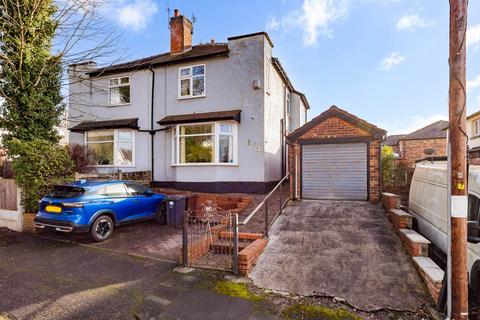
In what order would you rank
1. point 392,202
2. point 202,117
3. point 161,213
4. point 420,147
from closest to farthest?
1. point 392,202
2. point 161,213
3. point 202,117
4. point 420,147

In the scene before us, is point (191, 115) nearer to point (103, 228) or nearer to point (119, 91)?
point (119, 91)

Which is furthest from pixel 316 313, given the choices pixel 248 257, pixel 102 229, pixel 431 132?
pixel 431 132

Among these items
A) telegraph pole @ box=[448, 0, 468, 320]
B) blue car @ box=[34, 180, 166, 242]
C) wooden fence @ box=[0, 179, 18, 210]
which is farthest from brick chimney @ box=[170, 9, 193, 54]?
telegraph pole @ box=[448, 0, 468, 320]

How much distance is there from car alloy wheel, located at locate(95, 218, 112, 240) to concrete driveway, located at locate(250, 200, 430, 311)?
4641 mm

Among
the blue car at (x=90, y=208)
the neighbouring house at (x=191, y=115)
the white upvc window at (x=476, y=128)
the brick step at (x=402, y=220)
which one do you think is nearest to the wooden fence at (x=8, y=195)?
the blue car at (x=90, y=208)

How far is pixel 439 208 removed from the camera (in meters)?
6.15

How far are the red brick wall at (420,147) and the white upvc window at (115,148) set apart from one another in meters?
27.7

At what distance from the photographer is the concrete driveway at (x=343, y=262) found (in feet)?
14.5

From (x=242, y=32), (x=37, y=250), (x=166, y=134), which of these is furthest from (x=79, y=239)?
(x=242, y=32)

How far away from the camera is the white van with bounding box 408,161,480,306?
14.0 feet

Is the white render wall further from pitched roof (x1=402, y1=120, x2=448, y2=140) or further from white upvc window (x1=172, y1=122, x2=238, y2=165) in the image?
pitched roof (x1=402, y1=120, x2=448, y2=140)

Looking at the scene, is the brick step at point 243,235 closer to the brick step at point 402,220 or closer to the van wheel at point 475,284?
the brick step at point 402,220

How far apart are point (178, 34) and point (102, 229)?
10959 mm

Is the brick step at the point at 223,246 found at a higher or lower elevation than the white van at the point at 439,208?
lower
